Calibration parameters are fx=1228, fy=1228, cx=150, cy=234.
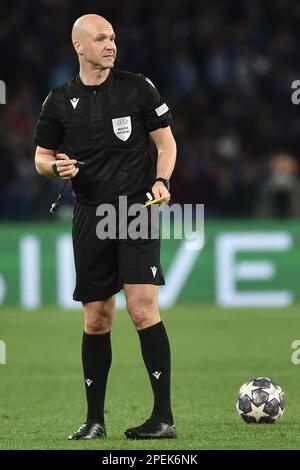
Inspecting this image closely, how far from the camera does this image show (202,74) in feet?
57.6

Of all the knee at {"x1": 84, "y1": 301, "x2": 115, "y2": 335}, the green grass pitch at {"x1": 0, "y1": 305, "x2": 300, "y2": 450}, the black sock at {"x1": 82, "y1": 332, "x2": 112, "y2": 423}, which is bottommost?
the green grass pitch at {"x1": 0, "y1": 305, "x2": 300, "y2": 450}

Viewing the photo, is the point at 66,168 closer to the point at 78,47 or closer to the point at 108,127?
the point at 108,127

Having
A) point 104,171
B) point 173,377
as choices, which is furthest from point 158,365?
point 173,377

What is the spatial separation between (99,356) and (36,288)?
7.67 m

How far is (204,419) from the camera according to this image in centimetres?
717

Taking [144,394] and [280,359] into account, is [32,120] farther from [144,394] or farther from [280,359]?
[144,394]

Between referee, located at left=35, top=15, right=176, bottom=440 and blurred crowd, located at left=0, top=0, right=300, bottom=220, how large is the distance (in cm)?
880

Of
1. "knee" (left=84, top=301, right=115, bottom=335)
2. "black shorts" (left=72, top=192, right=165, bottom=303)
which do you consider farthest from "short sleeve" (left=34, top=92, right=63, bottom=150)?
"knee" (left=84, top=301, right=115, bottom=335)

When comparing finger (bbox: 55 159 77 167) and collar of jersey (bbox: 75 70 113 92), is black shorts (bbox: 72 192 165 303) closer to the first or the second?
finger (bbox: 55 159 77 167)

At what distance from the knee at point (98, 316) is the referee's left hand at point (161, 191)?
64 cm

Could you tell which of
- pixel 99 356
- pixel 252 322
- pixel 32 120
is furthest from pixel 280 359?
pixel 32 120

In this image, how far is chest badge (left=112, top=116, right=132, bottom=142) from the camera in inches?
254

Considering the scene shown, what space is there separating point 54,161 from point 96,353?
1043mm

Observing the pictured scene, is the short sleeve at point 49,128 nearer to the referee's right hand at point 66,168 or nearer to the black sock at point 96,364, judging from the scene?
the referee's right hand at point 66,168
